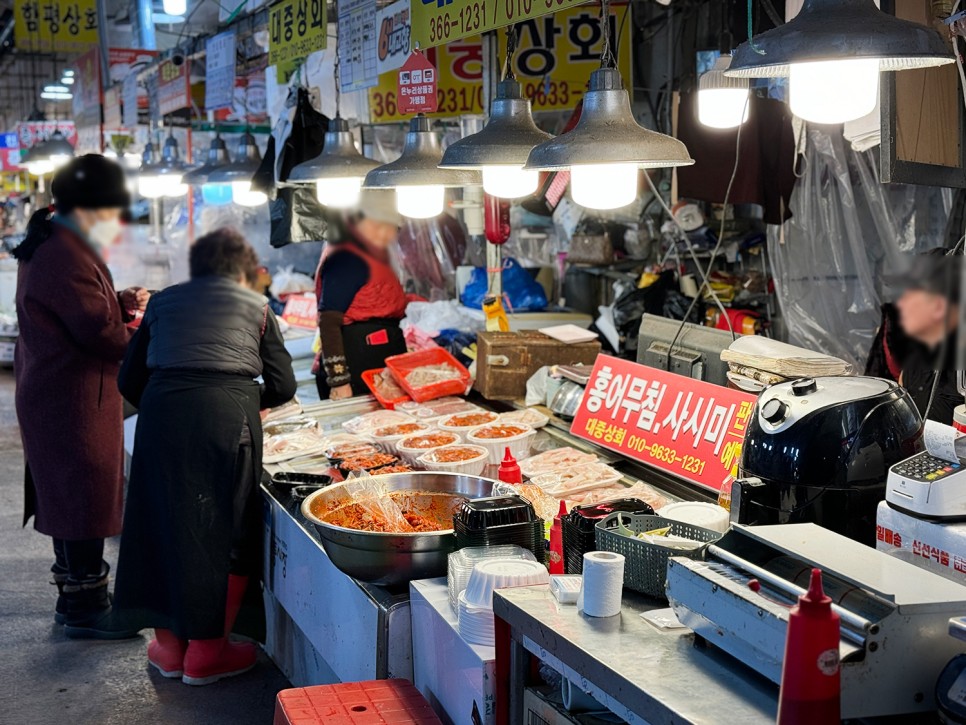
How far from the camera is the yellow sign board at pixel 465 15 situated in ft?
12.3

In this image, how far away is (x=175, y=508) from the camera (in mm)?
4426

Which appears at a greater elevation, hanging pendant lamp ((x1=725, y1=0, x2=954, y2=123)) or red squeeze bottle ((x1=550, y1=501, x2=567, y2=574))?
hanging pendant lamp ((x1=725, y1=0, x2=954, y2=123))

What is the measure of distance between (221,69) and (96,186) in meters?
7.45

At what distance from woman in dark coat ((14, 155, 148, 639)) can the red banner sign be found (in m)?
4.68

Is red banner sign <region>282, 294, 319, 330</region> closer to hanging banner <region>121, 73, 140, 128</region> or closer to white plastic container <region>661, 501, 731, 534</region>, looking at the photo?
hanging banner <region>121, 73, 140, 128</region>

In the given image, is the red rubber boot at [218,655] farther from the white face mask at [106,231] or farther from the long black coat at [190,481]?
the white face mask at [106,231]

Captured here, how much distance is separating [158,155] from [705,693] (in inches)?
392

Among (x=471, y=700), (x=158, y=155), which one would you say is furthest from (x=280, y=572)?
(x=158, y=155)

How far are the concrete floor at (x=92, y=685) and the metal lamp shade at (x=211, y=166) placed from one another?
312 centimetres

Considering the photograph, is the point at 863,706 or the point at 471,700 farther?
the point at 471,700

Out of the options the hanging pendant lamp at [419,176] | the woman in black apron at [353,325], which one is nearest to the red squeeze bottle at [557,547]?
the hanging pendant lamp at [419,176]

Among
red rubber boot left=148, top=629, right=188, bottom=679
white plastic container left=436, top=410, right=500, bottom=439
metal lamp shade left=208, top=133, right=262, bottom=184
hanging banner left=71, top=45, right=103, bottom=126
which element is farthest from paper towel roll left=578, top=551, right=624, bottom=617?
hanging banner left=71, top=45, right=103, bottom=126

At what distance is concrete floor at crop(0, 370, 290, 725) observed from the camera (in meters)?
4.49

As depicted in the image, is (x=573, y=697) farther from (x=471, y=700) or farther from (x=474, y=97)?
(x=474, y=97)
